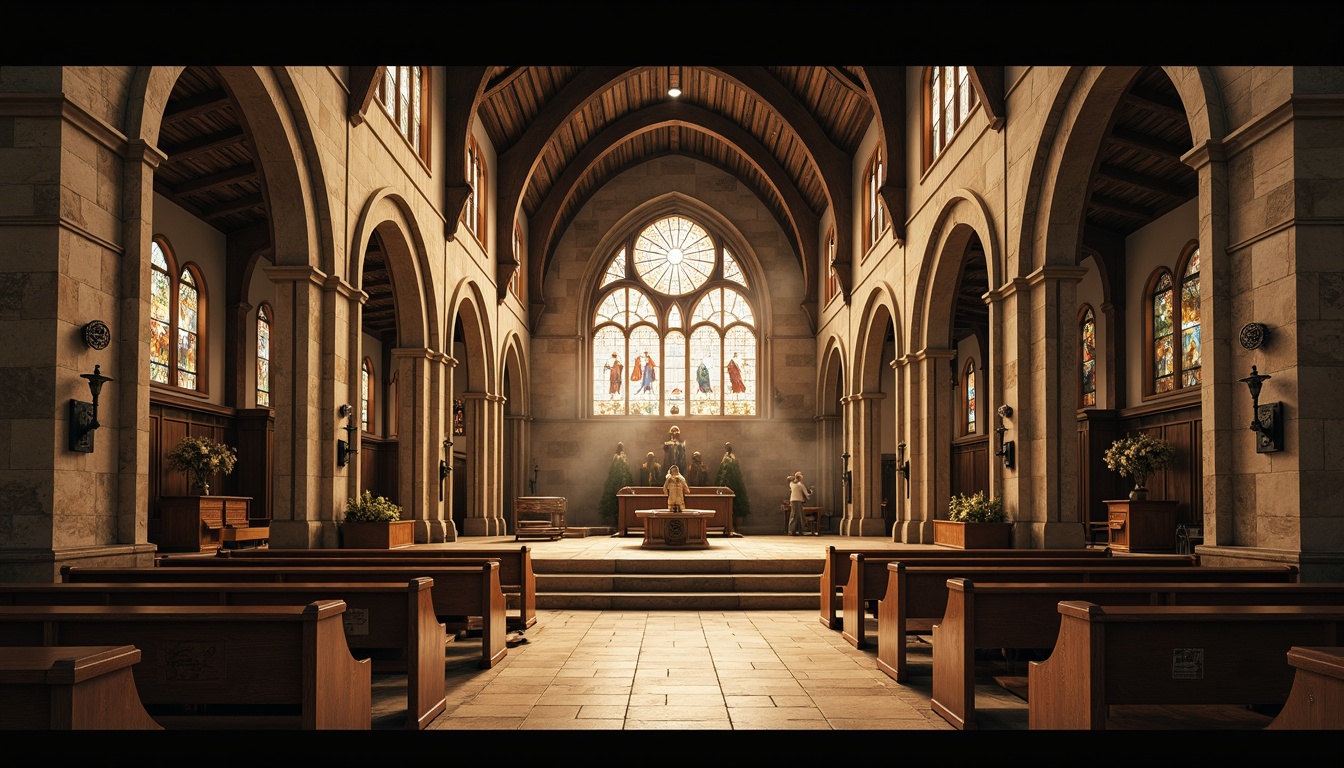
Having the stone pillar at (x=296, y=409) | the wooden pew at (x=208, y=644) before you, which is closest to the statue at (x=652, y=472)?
the stone pillar at (x=296, y=409)

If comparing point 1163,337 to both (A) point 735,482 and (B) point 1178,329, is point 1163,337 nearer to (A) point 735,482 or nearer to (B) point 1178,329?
(B) point 1178,329

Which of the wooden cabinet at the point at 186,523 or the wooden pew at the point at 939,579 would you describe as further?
the wooden cabinet at the point at 186,523

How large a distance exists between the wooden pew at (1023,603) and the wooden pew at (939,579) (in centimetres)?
112

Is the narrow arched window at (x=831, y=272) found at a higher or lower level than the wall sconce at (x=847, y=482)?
higher

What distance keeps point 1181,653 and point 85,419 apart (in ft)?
23.4

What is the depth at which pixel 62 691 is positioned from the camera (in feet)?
7.57

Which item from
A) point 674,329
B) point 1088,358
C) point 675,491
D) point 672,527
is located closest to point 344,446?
point 672,527

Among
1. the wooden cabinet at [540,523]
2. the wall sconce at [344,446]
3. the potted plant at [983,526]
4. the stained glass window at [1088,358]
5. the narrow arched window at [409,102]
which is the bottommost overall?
the wooden cabinet at [540,523]

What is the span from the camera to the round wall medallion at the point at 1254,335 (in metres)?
7.77

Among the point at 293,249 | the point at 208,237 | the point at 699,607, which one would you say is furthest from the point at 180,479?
the point at 699,607

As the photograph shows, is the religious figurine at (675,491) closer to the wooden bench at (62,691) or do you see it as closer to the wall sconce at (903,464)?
the wall sconce at (903,464)

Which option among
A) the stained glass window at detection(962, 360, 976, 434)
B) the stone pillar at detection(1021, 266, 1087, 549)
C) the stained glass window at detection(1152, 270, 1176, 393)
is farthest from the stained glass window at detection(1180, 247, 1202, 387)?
the stained glass window at detection(962, 360, 976, 434)
